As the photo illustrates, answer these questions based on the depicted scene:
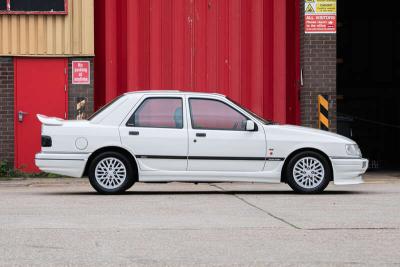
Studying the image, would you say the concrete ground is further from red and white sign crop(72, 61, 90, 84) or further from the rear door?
red and white sign crop(72, 61, 90, 84)

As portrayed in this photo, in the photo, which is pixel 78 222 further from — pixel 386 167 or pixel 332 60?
pixel 386 167

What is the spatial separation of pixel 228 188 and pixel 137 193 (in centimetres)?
204

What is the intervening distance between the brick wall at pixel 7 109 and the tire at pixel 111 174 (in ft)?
18.9

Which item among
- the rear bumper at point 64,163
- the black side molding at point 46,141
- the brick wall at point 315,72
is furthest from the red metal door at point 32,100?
the rear bumper at point 64,163

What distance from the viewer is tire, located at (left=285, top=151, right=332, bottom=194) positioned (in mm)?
13617

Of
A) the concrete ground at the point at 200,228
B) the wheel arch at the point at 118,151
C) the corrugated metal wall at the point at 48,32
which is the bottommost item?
the concrete ground at the point at 200,228

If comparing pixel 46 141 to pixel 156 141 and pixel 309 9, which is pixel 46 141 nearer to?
pixel 156 141

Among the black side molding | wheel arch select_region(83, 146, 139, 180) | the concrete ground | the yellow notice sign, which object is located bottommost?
the concrete ground

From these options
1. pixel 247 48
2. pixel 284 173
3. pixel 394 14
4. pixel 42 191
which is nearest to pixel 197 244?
pixel 284 173

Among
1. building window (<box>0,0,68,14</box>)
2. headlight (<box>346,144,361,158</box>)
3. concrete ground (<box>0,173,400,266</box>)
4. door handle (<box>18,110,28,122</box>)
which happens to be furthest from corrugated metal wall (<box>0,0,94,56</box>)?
headlight (<box>346,144,361,158</box>)

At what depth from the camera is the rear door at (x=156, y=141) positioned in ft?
44.5

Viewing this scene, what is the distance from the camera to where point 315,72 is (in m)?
19.2

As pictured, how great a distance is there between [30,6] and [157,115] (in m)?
5.95

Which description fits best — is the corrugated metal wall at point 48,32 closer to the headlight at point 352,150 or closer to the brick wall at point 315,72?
the brick wall at point 315,72
